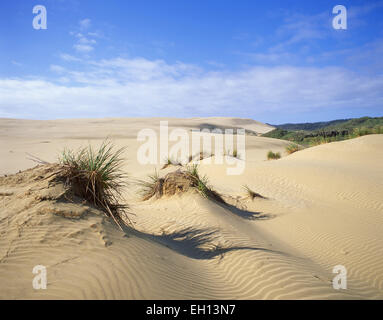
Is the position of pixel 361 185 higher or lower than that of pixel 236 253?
higher

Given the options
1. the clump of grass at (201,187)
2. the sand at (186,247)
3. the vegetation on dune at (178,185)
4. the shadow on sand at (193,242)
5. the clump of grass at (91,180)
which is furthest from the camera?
the vegetation on dune at (178,185)

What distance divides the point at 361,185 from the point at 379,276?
677 centimetres

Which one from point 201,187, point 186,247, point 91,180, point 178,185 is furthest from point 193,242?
point 178,185

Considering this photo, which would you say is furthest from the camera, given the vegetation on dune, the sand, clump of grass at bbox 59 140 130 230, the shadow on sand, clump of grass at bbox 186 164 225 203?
the vegetation on dune

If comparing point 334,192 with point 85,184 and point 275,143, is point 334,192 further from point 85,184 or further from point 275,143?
point 275,143

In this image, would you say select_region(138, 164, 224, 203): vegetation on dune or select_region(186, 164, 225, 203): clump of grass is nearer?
select_region(186, 164, 225, 203): clump of grass

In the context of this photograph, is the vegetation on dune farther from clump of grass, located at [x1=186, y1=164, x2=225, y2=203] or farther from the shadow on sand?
the shadow on sand

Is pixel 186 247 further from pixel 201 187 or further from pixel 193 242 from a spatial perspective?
pixel 201 187

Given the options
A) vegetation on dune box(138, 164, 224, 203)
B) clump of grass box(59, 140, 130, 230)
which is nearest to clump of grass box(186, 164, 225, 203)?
vegetation on dune box(138, 164, 224, 203)

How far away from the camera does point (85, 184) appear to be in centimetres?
388

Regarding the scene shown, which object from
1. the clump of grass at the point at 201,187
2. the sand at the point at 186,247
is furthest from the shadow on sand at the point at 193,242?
the clump of grass at the point at 201,187

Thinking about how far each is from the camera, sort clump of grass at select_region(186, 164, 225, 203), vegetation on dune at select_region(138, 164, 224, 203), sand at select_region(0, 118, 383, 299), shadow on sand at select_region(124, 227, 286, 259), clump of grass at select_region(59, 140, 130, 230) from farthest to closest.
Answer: vegetation on dune at select_region(138, 164, 224, 203), clump of grass at select_region(186, 164, 225, 203), shadow on sand at select_region(124, 227, 286, 259), clump of grass at select_region(59, 140, 130, 230), sand at select_region(0, 118, 383, 299)

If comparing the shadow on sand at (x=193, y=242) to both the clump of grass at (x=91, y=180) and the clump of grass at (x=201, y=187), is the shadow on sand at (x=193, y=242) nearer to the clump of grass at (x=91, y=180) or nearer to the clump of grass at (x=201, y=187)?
the clump of grass at (x=91, y=180)
